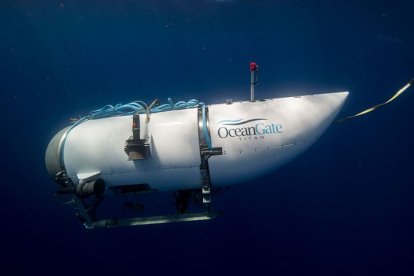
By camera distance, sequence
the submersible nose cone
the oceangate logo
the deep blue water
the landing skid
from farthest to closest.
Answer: the deep blue water
the submersible nose cone
the landing skid
the oceangate logo

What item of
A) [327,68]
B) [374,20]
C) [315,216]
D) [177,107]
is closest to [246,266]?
[315,216]

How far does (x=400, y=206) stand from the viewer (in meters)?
12.6

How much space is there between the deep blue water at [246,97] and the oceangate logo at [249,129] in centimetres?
775

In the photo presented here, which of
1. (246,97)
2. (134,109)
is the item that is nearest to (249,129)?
(134,109)

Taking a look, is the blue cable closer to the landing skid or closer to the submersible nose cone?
the submersible nose cone

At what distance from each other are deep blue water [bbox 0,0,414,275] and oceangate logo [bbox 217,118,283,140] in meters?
7.75

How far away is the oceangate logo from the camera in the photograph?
3.85 m

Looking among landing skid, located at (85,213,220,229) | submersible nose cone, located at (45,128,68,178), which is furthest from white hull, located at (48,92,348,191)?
landing skid, located at (85,213,220,229)

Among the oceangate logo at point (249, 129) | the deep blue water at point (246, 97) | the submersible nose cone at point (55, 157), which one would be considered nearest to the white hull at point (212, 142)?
the oceangate logo at point (249, 129)

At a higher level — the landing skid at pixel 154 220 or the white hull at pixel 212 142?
the white hull at pixel 212 142

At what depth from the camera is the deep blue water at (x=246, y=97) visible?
11164mm

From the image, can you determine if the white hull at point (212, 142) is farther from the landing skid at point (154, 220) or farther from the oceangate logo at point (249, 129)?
the landing skid at point (154, 220)

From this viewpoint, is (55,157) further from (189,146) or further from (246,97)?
(246,97)

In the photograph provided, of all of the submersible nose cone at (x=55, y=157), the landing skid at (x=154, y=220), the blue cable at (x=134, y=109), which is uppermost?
the blue cable at (x=134, y=109)
